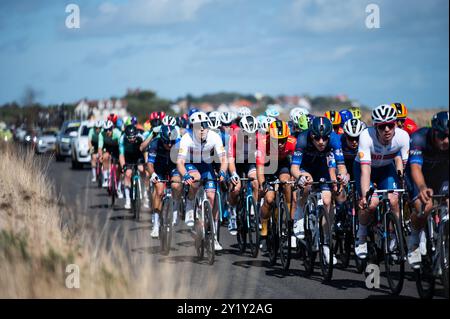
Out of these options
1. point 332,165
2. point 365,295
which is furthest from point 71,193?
point 365,295

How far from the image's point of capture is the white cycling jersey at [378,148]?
33.9 feet

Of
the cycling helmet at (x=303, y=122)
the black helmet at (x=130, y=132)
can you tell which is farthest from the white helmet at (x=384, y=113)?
the black helmet at (x=130, y=132)

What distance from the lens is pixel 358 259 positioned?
1151 centimetres

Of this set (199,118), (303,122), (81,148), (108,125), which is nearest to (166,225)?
(199,118)

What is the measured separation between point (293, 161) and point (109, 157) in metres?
12.1

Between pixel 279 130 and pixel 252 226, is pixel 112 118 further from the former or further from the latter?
pixel 279 130

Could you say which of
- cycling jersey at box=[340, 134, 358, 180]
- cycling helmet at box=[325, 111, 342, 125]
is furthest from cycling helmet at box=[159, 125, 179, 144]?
cycling jersey at box=[340, 134, 358, 180]

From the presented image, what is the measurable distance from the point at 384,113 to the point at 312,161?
95.3 inches

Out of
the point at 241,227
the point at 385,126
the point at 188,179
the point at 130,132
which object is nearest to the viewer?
the point at 385,126

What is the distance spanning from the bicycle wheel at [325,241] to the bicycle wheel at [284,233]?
77 centimetres

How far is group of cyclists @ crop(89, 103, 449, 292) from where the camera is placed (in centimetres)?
963

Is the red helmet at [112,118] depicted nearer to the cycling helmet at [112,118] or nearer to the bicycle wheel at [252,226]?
the cycling helmet at [112,118]

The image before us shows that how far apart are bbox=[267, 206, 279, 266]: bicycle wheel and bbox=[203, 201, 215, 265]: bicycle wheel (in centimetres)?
84

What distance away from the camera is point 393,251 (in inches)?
384
